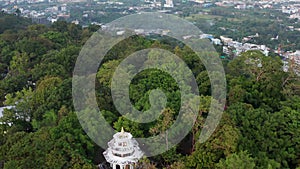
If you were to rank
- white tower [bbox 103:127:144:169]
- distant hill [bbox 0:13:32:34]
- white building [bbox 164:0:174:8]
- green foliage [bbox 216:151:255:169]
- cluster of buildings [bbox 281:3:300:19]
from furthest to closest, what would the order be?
white building [bbox 164:0:174:8] → cluster of buildings [bbox 281:3:300:19] → distant hill [bbox 0:13:32:34] → white tower [bbox 103:127:144:169] → green foliage [bbox 216:151:255:169]

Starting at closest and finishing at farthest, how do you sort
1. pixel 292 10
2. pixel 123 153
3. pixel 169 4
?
pixel 123 153 < pixel 292 10 < pixel 169 4

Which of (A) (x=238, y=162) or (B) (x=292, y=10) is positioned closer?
(A) (x=238, y=162)

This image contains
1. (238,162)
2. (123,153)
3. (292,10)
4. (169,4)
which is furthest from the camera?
(169,4)

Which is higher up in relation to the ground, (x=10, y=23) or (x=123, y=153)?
(x=10, y=23)

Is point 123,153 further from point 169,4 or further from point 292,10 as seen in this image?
point 292,10

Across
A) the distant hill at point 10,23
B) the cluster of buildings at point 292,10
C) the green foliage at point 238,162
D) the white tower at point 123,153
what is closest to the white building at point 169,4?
the cluster of buildings at point 292,10

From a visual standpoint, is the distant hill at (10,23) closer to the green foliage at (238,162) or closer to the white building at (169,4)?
the green foliage at (238,162)

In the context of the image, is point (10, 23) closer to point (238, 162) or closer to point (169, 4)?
point (238, 162)

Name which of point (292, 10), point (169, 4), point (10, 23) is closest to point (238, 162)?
point (10, 23)

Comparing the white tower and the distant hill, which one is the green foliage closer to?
the white tower

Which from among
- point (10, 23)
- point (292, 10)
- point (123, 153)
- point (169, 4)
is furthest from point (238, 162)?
point (292, 10)

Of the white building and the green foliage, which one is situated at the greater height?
the green foliage

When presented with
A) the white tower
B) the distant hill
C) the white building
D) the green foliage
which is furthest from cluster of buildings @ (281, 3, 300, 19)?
the white tower

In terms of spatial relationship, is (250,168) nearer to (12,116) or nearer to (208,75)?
(208,75)
